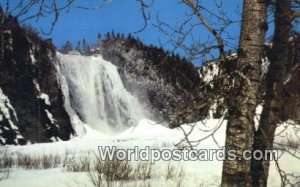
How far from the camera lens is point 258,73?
13.6ft

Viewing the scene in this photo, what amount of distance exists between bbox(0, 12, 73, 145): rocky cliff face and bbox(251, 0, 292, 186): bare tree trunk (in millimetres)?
25110

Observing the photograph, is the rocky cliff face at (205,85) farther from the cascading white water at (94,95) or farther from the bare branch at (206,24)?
the cascading white water at (94,95)

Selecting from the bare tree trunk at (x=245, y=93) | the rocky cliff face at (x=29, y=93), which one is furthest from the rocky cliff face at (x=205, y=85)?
the rocky cliff face at (x=29, y=93)

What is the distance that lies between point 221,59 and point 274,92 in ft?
3.26

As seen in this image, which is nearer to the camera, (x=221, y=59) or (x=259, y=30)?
(x=259, y=30)

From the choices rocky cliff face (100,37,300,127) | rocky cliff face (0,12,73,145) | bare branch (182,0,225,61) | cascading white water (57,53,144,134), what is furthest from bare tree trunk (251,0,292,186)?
cascading white water (57,53,144,134)

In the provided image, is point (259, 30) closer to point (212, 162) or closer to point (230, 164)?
point (230, 164)

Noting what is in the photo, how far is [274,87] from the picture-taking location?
5.34 metres

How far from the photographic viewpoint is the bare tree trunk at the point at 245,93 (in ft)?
13.5

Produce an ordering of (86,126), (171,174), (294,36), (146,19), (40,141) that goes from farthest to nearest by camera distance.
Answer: (86,126) → (40,141) → (171,174) → (294,36) → (146,19)

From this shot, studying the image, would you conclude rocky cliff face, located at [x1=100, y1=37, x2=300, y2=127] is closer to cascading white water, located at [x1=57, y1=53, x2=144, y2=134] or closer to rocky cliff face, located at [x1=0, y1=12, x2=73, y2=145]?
rocky cliff face, located at [x1=0, y1=12, x2=73, y2=145]

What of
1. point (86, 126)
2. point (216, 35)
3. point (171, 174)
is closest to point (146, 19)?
point (216, 35)

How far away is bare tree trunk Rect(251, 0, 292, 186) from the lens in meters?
5.22

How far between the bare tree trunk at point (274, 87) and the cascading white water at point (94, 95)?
3214 cm
